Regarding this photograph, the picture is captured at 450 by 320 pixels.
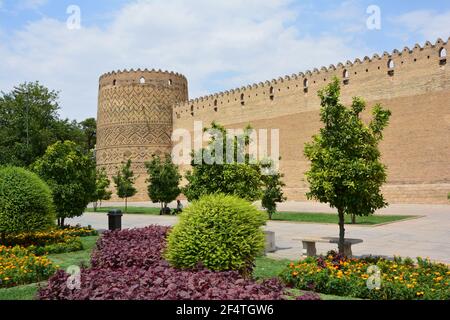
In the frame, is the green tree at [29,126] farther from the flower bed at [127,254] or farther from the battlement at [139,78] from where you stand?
the battlement at [139,78]

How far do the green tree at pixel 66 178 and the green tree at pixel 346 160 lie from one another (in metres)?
7.69

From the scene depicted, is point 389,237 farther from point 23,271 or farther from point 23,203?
point 23,203

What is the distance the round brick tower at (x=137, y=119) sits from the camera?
129 ft

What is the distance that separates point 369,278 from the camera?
5.66 meters

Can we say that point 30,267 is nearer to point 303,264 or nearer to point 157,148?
point 303,264

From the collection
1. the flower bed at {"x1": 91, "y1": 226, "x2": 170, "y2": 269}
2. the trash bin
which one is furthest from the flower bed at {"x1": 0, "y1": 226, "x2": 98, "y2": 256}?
the flower bed at {"x1": 91, "y1": 226, "x2": 170, "y2": 269}

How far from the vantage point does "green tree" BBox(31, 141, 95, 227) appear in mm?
12758

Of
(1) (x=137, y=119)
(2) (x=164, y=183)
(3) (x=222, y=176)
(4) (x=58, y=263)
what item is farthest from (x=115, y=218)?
(1) (x=137, y=119)

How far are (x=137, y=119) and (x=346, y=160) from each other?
33.3 m

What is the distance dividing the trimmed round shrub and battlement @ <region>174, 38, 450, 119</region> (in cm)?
1336

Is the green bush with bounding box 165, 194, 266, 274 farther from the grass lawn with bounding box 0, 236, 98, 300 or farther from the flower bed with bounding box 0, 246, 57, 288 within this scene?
the flower bed with bounding box 0, 246, 57, 288

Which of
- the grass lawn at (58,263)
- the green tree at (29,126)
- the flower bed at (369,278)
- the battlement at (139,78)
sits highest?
the battlement at (139,78)

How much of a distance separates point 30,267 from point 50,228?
12.2 feet

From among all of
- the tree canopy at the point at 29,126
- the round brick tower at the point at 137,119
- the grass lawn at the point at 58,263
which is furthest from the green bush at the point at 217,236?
the round brick tower at the point at 137,119
